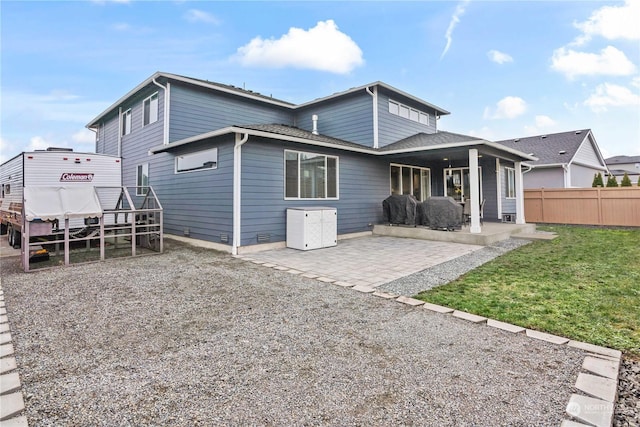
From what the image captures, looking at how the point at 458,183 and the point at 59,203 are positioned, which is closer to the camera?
the point at 59,203

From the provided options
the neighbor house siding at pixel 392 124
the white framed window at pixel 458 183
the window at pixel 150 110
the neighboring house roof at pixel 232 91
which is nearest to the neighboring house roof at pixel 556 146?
the white framed window at pixel 458 183

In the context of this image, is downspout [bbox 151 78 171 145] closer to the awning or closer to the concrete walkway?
the awning

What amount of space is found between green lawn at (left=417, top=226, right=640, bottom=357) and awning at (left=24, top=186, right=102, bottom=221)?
6310 millimetres

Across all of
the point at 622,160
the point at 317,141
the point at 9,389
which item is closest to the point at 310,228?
the point at 317,141

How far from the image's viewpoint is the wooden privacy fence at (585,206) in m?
11.3

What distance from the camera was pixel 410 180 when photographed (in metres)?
12.0

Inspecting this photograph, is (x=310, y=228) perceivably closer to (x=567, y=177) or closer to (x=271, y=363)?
(x=271, y=363)

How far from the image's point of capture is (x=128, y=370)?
2189mm

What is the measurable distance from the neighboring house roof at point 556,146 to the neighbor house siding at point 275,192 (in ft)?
39.8

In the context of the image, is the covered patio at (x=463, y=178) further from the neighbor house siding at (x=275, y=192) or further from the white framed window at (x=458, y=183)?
the neighbor house siding at (x=275, y=192)

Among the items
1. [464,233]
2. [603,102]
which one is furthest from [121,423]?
[603,102]

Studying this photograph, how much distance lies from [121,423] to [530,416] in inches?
87.2

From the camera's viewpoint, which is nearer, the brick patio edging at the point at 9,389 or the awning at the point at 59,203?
the brick patio edging at the point at 9,389

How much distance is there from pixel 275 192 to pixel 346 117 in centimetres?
534
